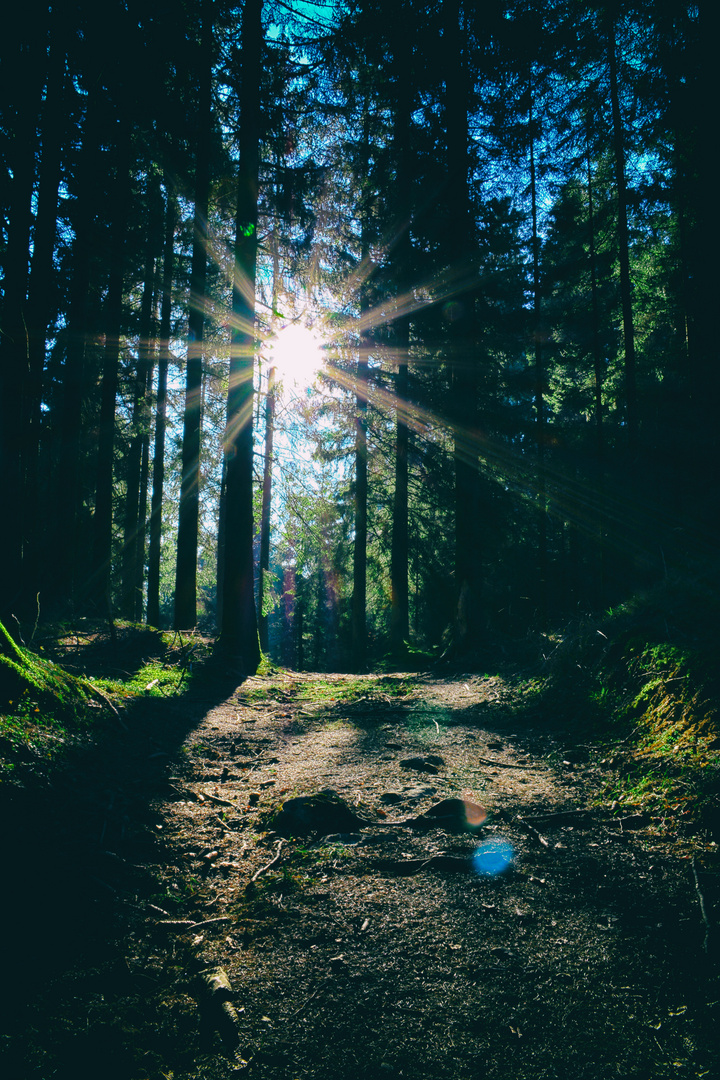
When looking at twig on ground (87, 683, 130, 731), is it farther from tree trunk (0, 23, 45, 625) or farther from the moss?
tree trunk (0, 23, 45, 625)

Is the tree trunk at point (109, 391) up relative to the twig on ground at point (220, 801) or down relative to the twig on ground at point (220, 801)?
up

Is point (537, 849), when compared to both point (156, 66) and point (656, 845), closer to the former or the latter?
point (656, 845)

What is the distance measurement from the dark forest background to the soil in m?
3.14

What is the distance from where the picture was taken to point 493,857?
9.07 feet

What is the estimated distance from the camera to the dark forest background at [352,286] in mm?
6578

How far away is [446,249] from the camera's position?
1310 cm

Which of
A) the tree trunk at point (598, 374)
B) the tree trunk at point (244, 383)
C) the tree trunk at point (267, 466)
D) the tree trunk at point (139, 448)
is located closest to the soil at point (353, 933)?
the tree trunk at point (244, 383)

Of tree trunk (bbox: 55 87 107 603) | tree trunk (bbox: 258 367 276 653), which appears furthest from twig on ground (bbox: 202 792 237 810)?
tree trunk (bbox: 258 367 276 653)

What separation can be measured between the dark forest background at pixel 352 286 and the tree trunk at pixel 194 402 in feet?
0.24

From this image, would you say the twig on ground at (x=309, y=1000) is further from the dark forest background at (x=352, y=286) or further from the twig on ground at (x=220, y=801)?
the dark forest background at (x=352, y=286)

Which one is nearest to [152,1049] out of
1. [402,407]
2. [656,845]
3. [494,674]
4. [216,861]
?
[216,861]

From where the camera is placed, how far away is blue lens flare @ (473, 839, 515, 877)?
264cm

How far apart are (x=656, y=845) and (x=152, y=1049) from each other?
2.45 m

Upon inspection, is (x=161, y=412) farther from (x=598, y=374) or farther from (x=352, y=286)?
(x=598, y=374)
